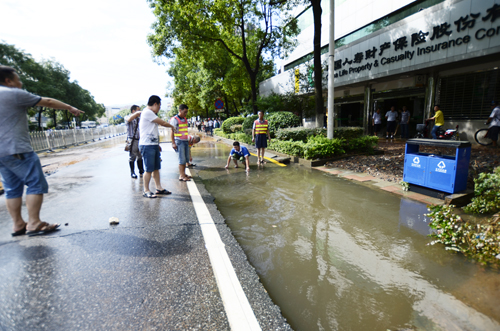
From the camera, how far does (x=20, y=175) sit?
331 centimetres

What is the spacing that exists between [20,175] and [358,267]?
13.6ft

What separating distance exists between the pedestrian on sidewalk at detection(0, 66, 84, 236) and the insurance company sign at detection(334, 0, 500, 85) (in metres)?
12.2

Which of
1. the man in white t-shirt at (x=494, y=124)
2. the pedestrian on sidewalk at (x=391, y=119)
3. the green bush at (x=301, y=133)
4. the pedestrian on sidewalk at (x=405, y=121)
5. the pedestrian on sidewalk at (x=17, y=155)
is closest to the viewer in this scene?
the pedestrian on sidewalk at (x=17, y=155)

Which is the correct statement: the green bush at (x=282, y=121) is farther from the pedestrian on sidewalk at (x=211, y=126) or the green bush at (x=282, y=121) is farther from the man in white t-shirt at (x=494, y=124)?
the pedestrian on sidewalk at (x=211, y=126)

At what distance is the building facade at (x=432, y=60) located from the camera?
30.8ft

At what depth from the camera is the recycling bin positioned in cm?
473

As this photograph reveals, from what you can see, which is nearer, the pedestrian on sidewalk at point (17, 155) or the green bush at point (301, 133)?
the pedestrian on sidewalk at point (17, 155)

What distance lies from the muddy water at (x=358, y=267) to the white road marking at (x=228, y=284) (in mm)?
345

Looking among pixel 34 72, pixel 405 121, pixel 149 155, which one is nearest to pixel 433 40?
pixel 405 121

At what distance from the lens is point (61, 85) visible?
41625 millimetres

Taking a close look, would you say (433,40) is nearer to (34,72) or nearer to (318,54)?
(318,54)

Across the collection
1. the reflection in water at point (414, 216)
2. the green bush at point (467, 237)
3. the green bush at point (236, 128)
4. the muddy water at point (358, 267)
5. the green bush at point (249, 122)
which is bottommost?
the reflection in water at point (414, 216)

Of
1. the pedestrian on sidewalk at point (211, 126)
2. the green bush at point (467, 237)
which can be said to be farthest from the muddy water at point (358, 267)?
the pedestrian on sidewalk at point (211, 126)

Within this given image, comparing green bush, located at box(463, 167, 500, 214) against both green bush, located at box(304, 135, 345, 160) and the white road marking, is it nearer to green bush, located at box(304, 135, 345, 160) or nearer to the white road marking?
the white road marking
